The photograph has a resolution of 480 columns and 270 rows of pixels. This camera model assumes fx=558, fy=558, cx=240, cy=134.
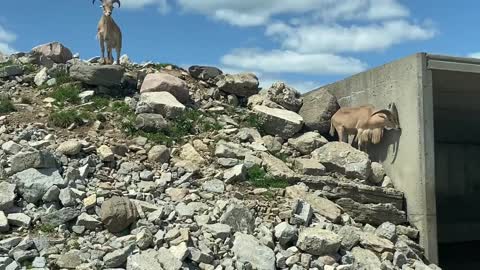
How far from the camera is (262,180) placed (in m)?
10.2

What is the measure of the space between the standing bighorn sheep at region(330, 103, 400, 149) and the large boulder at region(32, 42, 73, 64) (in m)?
7.09

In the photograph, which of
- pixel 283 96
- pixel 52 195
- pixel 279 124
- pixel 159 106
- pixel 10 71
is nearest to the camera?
pixel 52 195

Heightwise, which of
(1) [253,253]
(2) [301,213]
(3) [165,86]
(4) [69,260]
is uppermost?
(3) [165,86]

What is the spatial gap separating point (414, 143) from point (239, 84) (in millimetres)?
4796

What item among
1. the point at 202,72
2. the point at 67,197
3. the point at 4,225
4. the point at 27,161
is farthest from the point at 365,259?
the point at 202,72

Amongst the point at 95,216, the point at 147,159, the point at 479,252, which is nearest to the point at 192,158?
the point at 147,159

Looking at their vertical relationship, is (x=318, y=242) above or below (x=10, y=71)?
below

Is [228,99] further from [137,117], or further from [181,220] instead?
[181,220]

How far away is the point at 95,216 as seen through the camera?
8148 mm

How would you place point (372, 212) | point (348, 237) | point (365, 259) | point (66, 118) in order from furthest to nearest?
point (66, 118) < point (372, 212) < point (348, 237) < point (365, 259)

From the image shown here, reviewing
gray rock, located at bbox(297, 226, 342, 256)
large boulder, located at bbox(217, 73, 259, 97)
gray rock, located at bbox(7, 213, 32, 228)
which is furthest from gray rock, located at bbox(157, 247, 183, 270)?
large boulder, located at bbox(217, 73, 259, 97)

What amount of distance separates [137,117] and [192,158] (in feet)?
5.28

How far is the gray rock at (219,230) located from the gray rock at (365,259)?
2.05m

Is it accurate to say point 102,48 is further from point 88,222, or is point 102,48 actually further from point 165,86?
point 88,222
